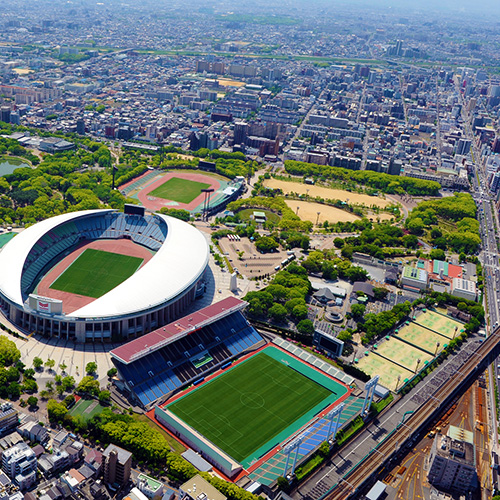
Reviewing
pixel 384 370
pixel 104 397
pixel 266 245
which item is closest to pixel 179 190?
pixel 266 245

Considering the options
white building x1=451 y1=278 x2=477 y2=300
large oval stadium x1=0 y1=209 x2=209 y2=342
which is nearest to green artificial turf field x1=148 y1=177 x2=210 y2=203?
large oval stadium x1=0 y1=209 x2=209 y2=342

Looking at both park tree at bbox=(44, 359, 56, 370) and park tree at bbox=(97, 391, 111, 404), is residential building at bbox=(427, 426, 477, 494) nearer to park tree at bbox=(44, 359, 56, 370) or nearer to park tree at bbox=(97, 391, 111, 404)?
park tree at bbox=(97, 391, 111, 404)

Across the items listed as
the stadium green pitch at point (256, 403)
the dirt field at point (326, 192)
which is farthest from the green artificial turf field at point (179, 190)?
the stadium green pitch at point (256, 403)

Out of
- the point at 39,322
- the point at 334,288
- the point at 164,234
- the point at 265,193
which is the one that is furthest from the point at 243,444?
the point at 265,193

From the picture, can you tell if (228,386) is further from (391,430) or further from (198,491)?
(391,430)

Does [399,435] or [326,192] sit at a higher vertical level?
[326,192]
